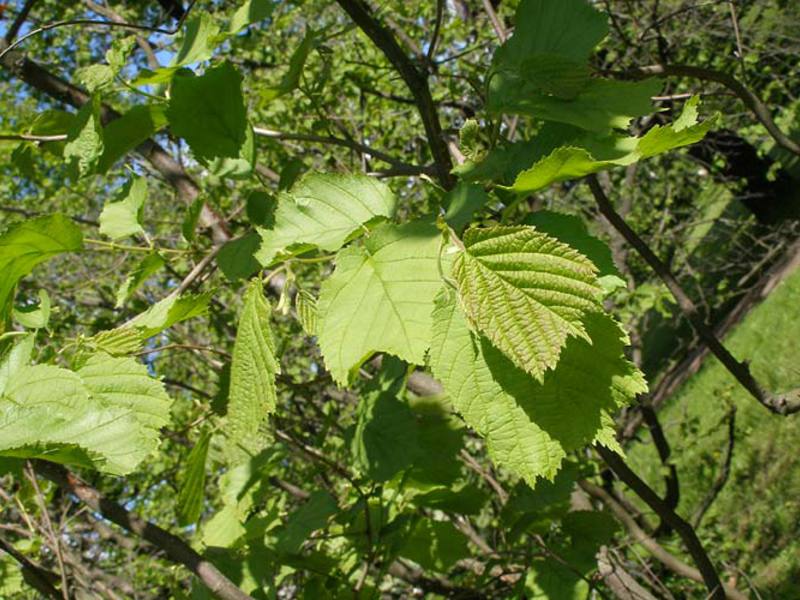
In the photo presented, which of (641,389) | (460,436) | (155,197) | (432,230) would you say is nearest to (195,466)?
(460,436)

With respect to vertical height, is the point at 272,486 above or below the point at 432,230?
below

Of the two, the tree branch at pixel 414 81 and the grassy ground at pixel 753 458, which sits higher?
the tree branch at pixel 414 81

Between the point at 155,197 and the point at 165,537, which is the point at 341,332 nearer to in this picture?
the point at 165,537

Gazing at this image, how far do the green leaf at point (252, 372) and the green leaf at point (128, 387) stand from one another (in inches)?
5.2

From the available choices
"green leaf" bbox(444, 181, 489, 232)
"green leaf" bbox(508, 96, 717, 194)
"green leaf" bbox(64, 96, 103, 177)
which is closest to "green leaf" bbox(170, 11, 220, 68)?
"green leaf" bbox(64, 96, 103, 177)

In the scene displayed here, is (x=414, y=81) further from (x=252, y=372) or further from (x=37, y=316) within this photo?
(x=37, y=316)

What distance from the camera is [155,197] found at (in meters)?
5.99

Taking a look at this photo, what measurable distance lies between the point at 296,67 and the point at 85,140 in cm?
39

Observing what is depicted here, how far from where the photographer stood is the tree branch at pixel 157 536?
4.81 ft

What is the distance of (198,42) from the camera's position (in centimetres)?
141

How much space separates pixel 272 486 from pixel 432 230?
2.40 metres

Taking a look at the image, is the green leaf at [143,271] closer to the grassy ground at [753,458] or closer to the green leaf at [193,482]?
the green leaf at [193,482]

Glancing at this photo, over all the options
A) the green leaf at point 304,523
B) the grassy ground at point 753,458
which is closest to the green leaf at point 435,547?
the green leaf at point 304,523

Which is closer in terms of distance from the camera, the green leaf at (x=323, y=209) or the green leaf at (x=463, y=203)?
the green leaf at (x=463, y=203)
